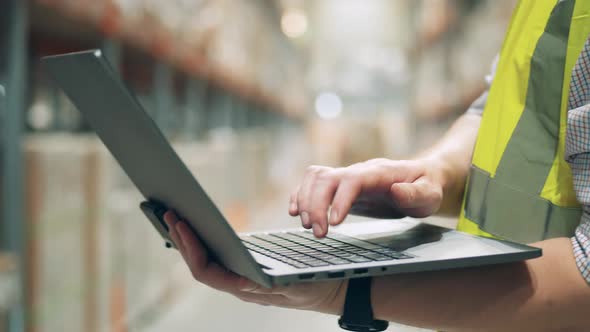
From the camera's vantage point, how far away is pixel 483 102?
896 mm

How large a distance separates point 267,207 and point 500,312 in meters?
5.50

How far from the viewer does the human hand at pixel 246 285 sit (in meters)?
0.58

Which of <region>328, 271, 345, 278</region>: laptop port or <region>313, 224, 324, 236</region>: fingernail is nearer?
<region>328, 271, 345, 278</region>: laptop port

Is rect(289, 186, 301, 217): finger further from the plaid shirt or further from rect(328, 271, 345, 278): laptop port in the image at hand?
the plaid shirt

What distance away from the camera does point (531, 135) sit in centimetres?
68

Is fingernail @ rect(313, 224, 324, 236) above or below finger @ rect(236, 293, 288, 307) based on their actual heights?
above

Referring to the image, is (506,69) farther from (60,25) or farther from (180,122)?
(180,122)

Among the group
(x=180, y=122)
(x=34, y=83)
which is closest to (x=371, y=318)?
(x=34, y=83)

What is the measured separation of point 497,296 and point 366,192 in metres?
0.17

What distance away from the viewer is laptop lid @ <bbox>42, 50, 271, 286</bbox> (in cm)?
50

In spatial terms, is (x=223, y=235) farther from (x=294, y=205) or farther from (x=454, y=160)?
(x=454, y=160)

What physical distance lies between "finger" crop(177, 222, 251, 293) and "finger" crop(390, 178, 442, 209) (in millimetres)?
191

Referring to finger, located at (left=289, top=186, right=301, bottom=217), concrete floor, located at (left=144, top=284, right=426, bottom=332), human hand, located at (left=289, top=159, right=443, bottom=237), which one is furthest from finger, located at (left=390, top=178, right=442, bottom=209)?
concrete floor, located at (left=144, top=284, right=426, bottom=332)

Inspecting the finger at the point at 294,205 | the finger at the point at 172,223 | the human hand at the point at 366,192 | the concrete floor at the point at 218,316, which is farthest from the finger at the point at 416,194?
the concrete floor at the point at 218,316
